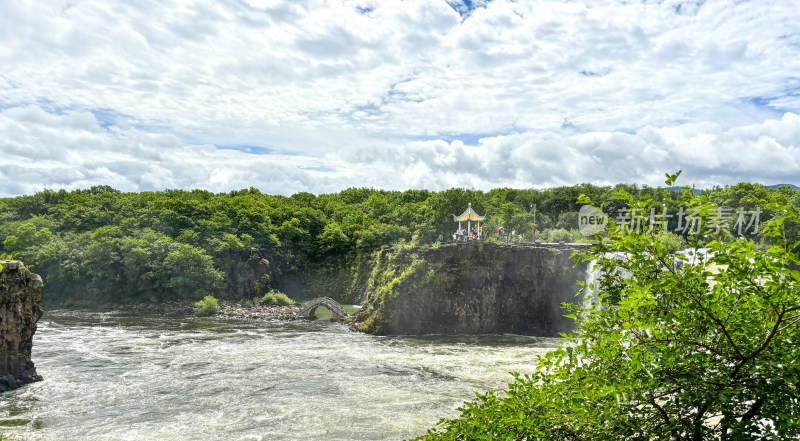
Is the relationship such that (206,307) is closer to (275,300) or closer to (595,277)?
(275,300)

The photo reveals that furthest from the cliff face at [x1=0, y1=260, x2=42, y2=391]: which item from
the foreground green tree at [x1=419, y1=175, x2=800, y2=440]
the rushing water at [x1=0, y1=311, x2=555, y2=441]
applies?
the foreground green tree at [x1=419, y1=175, x2=800, y2=440]

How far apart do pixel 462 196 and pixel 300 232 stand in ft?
82.3

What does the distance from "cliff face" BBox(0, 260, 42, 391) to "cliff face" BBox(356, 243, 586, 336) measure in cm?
2677

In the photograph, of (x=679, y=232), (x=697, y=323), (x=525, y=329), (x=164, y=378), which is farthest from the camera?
(x=679, y=232)

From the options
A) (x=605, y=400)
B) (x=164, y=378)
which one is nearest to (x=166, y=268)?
(x=164, y=378)

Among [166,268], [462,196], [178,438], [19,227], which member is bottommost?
[178,438]

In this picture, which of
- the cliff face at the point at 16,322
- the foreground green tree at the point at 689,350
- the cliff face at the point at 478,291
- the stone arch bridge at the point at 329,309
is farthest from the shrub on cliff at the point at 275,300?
the foreground green tree at the point at 689,350

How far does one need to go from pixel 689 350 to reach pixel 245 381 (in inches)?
1201

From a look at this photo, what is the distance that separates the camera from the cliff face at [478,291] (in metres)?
49.4

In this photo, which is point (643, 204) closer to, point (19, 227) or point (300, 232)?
point (300, 232)

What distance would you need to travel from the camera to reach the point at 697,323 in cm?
648

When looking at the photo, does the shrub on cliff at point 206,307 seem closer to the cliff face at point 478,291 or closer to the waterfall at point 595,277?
the cliff face at point 478,291

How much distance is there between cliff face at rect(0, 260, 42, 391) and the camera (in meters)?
29.3

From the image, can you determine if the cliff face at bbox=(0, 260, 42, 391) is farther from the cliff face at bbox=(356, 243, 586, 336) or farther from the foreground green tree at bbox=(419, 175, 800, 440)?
the foreground green tree at bbox=(419, 175, 800, 440)
